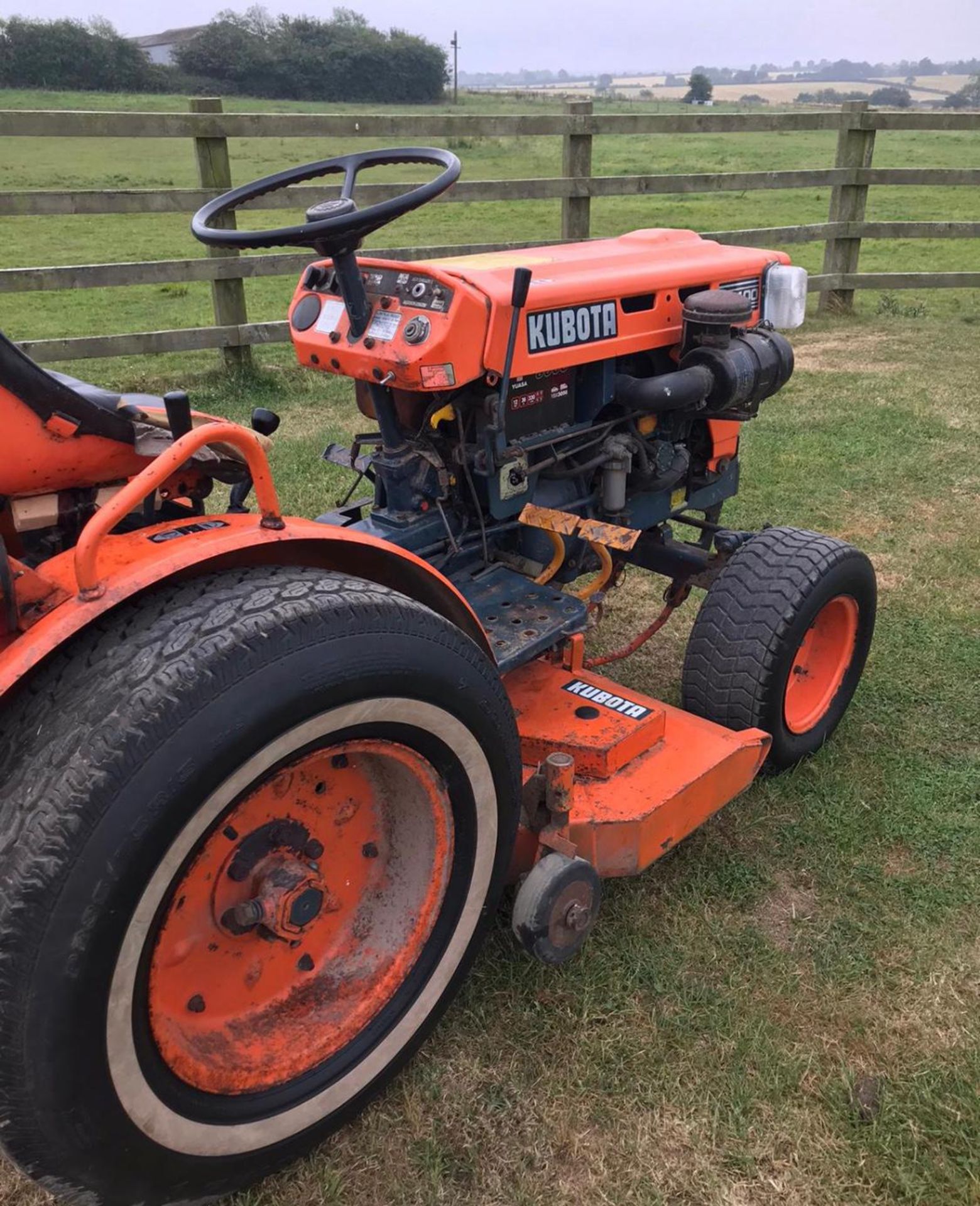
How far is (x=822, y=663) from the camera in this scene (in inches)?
119

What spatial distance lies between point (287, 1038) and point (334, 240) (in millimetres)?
1540

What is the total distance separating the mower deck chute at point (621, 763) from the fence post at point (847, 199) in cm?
674

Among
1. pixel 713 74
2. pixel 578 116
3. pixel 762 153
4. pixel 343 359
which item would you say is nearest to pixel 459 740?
pixel 343 359

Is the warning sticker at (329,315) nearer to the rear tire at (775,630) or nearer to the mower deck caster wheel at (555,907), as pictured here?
the rear tire at (775,630)

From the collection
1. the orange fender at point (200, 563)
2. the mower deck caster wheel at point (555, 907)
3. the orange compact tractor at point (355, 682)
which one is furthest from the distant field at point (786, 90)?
the mower deck caster wheel at point (555, 907)

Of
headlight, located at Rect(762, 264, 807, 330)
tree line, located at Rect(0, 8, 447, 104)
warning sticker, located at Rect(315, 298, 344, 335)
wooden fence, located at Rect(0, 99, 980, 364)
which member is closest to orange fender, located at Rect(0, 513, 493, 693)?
warning sticker, located at Rect(315, 298, 344, 335)

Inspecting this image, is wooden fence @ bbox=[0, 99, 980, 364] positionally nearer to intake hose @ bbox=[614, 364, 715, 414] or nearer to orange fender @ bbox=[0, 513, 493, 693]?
intake hose @ bbox=[614, 364, 715, 414]

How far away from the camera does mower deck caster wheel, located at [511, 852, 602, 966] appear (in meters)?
1.99

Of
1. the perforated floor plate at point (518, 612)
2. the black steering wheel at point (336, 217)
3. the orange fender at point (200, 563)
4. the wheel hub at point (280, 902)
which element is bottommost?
the wheel hub at point (280, 902)

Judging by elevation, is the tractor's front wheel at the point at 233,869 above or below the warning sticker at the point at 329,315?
below

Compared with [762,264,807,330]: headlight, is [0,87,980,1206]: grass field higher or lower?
lower

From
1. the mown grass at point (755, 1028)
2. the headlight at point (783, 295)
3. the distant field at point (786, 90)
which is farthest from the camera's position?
the distant field at point (786, 90)

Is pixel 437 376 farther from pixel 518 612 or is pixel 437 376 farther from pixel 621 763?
pixel 621 763

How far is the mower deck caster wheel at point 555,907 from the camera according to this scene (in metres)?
1.99
